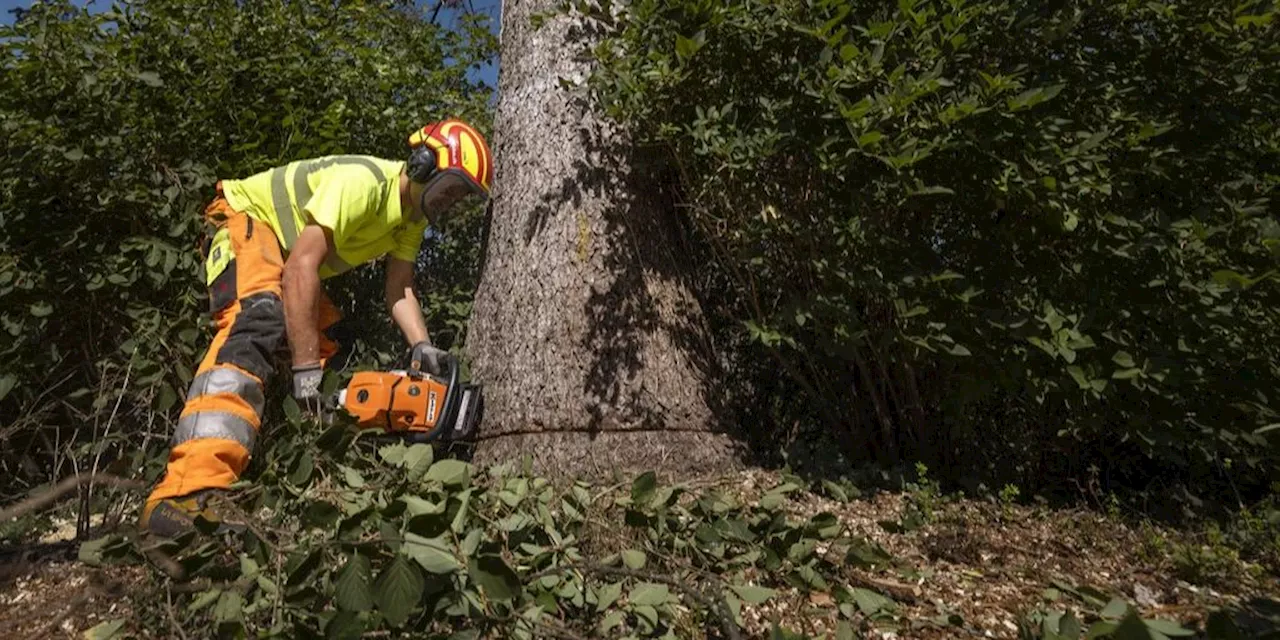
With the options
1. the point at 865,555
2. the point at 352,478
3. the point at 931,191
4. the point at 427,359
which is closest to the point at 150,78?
the point at 427,359

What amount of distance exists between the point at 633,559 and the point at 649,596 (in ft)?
0.65

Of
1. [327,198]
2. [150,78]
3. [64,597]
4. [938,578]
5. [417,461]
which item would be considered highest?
[150,78]

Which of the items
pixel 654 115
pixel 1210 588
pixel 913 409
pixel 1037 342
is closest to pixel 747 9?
pixel 654 115

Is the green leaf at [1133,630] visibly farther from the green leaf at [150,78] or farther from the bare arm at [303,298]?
the green leaf at [150,78]

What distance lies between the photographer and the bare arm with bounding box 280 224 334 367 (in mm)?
2979

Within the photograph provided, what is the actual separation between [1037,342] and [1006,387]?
26 centimetres

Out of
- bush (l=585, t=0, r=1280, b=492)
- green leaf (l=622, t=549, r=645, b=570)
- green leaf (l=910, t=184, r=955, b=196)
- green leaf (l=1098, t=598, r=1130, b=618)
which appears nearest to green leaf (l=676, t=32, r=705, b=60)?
bush (l=585, t=0, r=1280, b=492)

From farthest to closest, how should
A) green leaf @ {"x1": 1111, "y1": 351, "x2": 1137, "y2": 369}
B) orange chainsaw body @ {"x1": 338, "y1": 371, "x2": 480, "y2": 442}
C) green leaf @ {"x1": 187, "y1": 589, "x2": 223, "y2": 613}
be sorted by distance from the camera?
orange chainsaw body @ {"x1": 338, "y1": 371, "x2": 480, "y2": 442}, green leaf @ {"x1": 1111, "y1": 351, "x2": 1137, "y2": 369}, green leaf @ {"x1": 187, "y1": 589, "x2": 223, "y2": 613}

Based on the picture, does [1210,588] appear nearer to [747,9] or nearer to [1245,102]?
[1245,102]

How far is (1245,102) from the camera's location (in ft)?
9.29

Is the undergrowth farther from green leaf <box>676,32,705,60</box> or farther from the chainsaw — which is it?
green leaf <box>676,32,705,60</box>

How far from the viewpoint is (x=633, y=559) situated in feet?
7.18

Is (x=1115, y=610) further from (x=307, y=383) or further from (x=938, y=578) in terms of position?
(x=307, y=383)

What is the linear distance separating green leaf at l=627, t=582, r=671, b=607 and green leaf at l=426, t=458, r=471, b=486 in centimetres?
60
